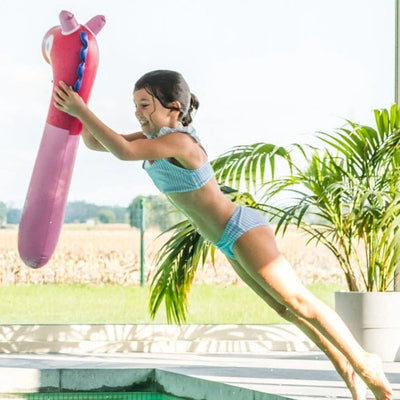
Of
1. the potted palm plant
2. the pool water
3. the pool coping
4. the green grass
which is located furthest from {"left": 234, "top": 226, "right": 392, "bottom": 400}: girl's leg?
the green grass

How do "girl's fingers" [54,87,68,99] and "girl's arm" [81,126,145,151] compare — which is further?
"girl's arm" [81,126,145,151]

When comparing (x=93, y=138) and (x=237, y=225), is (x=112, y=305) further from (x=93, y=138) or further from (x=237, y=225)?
(x=237, y=225)

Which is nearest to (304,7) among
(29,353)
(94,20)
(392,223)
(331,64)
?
(331,64)

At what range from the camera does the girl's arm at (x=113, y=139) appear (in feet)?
9.14

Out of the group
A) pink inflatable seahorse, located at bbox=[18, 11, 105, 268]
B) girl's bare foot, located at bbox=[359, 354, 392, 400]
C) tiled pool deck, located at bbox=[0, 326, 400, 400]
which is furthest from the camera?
tiled pool deck, located at bbox=[0, 326, 400, 400]

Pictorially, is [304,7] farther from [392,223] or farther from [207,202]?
[207,202]

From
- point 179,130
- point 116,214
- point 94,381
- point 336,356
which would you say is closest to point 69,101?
point 179,130

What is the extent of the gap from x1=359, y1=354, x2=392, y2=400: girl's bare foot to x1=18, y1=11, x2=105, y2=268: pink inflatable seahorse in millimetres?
→ 1099

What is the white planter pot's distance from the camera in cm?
478

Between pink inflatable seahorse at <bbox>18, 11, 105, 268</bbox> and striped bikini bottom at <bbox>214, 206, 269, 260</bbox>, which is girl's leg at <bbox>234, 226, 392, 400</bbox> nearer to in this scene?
striped bikini bottom at <bbox>214, 206, 269, 260</bbox>

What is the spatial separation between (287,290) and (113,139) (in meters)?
0.73

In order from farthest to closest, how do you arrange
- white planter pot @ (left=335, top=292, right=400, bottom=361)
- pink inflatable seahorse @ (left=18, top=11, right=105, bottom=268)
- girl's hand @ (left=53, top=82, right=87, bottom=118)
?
white planter pot @ (left=335, top=292, right=400, bottom=361), pink inflatable seahorse @ (left=18, top=11, right=105, bottom=268), girl's hand @ (left=53, top=82, right=87, bottom=118)

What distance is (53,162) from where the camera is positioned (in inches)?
117

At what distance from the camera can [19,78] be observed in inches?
217
